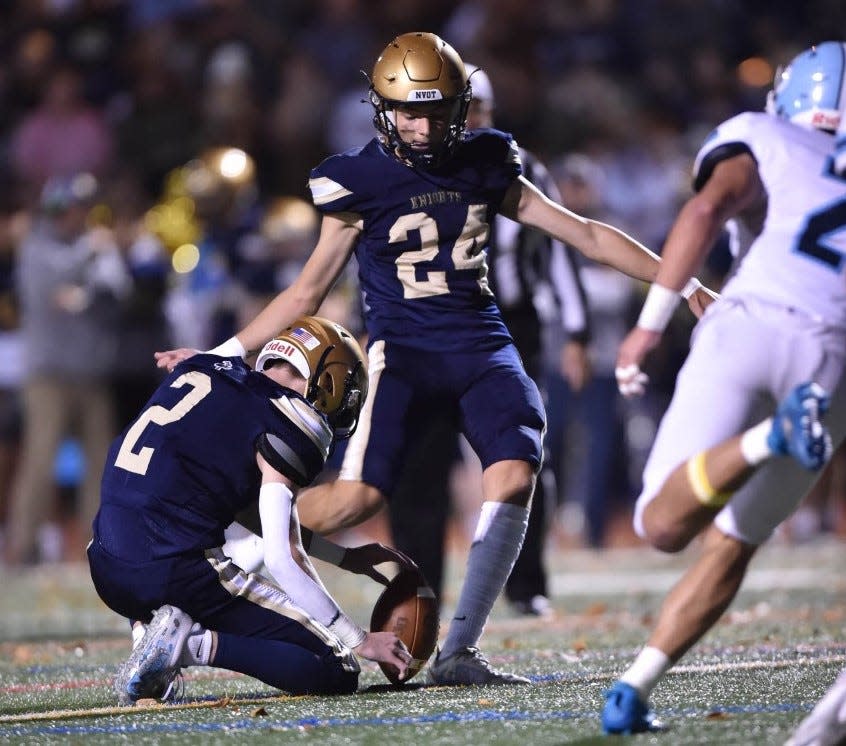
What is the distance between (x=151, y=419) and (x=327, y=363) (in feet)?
1.59

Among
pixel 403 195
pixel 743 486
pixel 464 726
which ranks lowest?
pixel 464 726

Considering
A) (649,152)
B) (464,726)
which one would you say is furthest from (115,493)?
(649,152)

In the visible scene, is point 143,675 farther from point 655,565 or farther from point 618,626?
point 655,565

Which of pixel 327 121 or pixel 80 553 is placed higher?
pixel 327 121

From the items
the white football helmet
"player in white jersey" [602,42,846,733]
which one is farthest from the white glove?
the white football helmet

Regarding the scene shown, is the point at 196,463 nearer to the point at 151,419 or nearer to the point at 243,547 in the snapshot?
the point at 151,419

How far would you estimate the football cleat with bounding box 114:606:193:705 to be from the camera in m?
4.13

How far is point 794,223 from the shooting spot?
11.7 ft

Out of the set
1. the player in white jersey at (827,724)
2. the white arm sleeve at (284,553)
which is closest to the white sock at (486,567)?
the white arm sleeve at (284,553)

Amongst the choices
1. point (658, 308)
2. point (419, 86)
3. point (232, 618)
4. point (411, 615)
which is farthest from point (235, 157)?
point (658, 308)

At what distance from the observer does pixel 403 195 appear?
4.74m

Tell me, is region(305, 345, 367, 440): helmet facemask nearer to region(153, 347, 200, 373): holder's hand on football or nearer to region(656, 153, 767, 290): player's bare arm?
region(153, 347, 200, 373): holder's hand on football

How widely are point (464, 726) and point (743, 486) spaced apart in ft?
2.71

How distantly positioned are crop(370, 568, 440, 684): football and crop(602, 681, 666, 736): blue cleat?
1.14 metres
